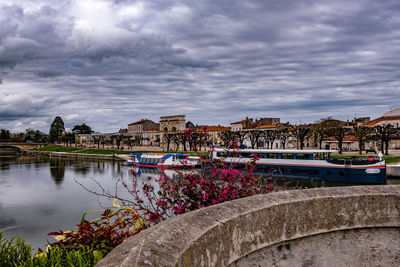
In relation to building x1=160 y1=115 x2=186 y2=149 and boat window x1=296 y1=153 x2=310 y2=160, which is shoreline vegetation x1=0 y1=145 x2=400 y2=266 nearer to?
boat window x1=296 y1=153 x2=310 y2=160

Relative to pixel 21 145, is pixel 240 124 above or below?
above

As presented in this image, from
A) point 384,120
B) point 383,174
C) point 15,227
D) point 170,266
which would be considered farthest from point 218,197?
point 384,120

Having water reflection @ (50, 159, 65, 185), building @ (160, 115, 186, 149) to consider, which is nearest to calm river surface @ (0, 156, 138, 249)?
water reflection @ (50, 159, 65, 185)

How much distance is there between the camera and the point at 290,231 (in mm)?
3000

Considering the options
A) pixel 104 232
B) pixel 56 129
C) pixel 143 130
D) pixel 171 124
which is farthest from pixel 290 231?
pixel 56 129

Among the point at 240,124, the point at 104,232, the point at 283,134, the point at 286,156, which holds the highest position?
the point at 240,124

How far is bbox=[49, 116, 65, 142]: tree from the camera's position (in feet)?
436

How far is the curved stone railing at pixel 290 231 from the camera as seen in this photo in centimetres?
218

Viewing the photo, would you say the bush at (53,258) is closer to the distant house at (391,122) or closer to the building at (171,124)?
the distant house at (391,122)

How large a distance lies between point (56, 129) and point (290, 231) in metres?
143

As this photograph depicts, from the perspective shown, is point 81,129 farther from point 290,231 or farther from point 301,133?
point 290,231

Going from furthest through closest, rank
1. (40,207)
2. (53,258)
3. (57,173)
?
(57,173) → (40,207) → (53,258)

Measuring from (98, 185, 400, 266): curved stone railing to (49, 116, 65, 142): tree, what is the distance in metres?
142

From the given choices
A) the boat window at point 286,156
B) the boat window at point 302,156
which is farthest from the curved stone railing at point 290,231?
the boat window at point 286,156
